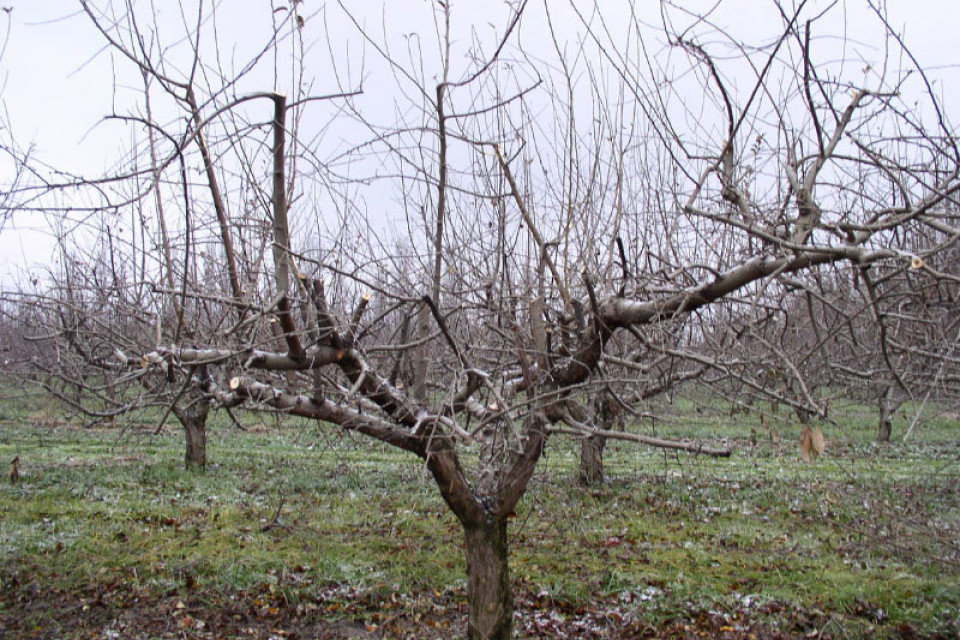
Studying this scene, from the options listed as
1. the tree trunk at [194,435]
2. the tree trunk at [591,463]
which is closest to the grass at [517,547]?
the tree trunk at [591,463]

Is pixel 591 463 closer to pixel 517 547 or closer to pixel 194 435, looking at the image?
pixel 517 547

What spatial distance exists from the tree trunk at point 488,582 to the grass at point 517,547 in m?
0.29

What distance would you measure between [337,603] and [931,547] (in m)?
4.97

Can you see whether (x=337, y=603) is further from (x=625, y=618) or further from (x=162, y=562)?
(x=625, y=618)

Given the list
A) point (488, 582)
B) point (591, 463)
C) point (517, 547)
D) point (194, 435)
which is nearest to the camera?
point (488, 582)

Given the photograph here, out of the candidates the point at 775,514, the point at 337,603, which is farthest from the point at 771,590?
the point at 337,603

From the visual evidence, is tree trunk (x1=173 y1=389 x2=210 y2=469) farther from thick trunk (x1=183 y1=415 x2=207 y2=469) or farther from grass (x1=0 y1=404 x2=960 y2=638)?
grass (x1=0 y1=404 x2=960 y2=638)

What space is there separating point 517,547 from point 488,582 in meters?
2.69

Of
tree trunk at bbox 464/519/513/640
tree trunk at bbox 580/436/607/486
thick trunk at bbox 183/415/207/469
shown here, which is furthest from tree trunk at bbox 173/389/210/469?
tree trunk at bbox 464/519/513/640

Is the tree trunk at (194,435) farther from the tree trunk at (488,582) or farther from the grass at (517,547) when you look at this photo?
the tree trunk at (488,582)

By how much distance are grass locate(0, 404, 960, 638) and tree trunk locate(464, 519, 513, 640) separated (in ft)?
0.97

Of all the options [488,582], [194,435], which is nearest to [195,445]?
[194,435]

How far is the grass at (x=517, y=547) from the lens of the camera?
5625 mm

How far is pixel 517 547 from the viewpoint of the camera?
730 centimetres
